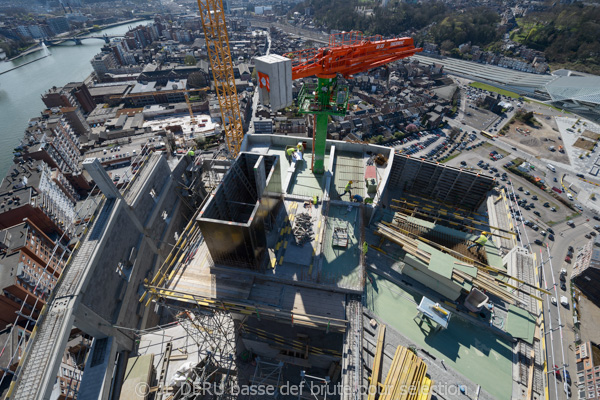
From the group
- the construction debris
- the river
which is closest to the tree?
the river

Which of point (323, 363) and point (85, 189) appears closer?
point (323, 363)

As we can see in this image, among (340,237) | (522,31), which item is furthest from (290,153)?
(522,31)

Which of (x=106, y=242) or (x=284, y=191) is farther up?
(x=284, y=191)

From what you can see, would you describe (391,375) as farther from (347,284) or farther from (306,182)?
(306,182)

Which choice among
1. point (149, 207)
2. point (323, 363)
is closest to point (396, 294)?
point (323, 363)

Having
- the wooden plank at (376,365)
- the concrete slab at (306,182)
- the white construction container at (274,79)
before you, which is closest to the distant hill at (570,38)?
the concrete slab at (306,182)

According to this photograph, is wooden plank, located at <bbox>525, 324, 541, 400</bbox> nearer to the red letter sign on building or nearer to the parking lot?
the red letter sign on building

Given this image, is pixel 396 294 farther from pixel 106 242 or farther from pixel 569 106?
pixel 569 106
